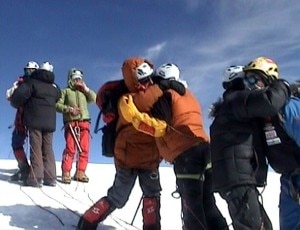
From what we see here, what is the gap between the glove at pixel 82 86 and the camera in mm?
9500

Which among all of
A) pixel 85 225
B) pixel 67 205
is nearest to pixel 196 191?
pixel 85 225

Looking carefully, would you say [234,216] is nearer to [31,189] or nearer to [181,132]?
[181,132]

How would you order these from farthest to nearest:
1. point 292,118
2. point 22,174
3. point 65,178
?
point 65,178 → point 22,174 → point 292,118

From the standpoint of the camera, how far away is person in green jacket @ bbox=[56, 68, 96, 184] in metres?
9.08

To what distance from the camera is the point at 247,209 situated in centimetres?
454

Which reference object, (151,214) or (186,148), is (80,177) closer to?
(151,214)

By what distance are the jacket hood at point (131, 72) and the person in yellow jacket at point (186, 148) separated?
0.83 ft

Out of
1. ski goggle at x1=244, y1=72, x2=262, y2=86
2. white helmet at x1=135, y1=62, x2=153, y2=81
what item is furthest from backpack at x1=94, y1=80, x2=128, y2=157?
ski goggle at x1=244, y1=72, x2=262, y2=86

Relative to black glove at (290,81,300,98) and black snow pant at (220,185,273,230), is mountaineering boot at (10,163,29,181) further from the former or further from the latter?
black glove at (290,81,300,98)

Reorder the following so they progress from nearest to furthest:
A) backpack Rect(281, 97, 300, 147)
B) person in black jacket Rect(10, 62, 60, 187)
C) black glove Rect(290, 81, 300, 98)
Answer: backpack Rect(281, 97, 300, 147), black glove Rect(290, 81, 300, 98), person in black jacket Rect(10, 62, 60, 187)

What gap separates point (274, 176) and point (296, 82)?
20.8ft

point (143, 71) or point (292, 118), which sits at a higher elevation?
point (143, 71)

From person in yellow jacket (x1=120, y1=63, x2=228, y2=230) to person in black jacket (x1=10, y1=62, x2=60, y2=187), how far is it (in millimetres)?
2902

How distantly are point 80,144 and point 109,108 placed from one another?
3195 mm
